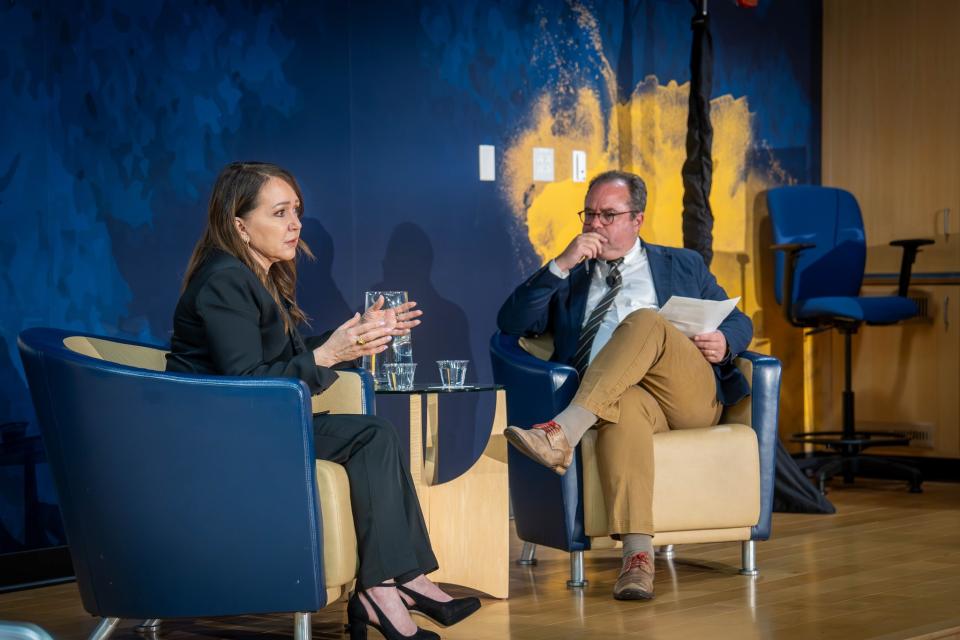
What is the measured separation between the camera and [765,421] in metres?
3.72

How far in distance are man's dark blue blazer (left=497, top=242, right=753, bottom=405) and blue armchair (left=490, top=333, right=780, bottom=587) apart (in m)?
0.12

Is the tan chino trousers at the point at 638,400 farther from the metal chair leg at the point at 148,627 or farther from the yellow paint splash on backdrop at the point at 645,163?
the yellow paint splash on backdrop at the point at 645,163

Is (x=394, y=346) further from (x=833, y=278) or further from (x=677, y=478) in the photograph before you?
(x=833, y=278)

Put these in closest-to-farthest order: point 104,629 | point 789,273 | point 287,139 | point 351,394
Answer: point 104,629 < point 351,394 < point 287,139 < point 789,273

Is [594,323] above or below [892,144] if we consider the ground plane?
below

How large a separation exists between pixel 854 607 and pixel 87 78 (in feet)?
9.00

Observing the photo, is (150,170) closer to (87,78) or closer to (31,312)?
(87,78)

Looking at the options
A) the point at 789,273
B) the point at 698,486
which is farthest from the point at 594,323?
the point at 789,273

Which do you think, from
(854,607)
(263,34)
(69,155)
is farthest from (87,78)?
(854,607)

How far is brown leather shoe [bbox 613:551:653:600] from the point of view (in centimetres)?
334

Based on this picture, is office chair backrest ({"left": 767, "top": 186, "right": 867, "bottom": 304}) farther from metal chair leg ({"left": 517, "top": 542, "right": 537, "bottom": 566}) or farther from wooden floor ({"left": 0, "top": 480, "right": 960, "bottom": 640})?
metal chair leg ({"left": 517, "top": 542, "right": 537, "bottom": 566})

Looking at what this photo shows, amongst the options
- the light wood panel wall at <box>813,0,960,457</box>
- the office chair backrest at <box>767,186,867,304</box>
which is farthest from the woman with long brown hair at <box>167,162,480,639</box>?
the light wood panel wall at <box>813,0,960,457</box>

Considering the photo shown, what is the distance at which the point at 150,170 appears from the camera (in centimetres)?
405

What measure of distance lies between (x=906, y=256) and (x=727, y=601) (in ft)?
9.57
